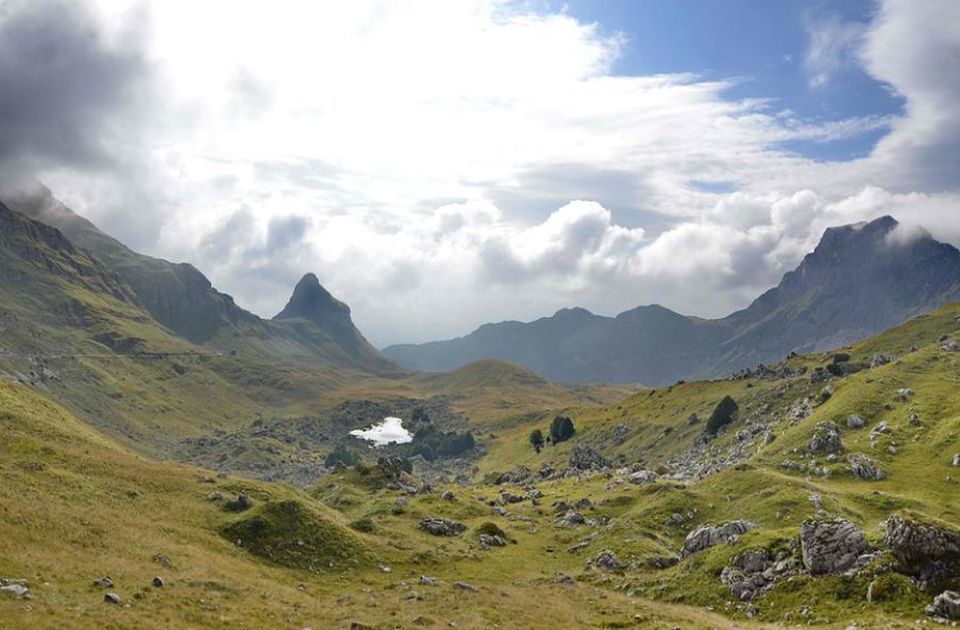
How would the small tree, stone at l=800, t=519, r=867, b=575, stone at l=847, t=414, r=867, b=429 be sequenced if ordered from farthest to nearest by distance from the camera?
the small tree, stone at l=847, t=414, r=867, b=429, stone at l=800, t=519, r=867, b=575

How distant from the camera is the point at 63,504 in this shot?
2330 inches

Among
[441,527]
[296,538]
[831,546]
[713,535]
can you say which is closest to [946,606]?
Result: [831,546]

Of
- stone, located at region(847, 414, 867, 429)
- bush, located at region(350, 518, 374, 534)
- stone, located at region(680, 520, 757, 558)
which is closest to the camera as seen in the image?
stone, located at region(680, 520, 757, 558)

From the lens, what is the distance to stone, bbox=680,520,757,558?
212 feet

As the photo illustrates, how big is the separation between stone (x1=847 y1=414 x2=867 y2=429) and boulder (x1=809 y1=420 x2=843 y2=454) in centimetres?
579

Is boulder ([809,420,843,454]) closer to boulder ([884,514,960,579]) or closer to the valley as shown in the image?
the valley

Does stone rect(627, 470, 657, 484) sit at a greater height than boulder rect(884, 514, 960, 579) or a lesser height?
lesser

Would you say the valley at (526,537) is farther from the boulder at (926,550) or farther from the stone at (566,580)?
the stone at (566,580)

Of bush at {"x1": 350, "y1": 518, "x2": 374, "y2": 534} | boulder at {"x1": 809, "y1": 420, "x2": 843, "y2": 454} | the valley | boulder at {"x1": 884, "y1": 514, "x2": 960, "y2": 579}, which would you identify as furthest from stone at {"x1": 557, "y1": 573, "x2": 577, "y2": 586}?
boulder at {"x1": 809, "y1": 420, "x2": 843, "y2": 454}

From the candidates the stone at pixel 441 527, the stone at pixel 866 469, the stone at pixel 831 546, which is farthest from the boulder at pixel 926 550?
the stone at pixel 441 527

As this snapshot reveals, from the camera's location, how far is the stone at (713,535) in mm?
64750

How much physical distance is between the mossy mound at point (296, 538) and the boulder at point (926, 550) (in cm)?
4737

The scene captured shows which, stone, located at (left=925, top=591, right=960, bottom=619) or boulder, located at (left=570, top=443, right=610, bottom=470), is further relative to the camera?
boulder, located at (left=570, top=443, right=610, bottom=470)

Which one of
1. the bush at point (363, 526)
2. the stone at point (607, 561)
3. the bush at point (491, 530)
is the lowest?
the stone at point (607, 561)
